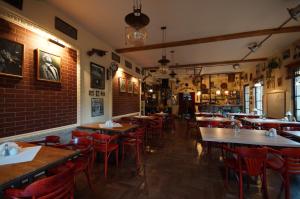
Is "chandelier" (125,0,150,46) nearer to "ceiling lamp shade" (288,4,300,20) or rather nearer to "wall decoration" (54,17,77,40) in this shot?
"wall decoration" (54,17,77,40)

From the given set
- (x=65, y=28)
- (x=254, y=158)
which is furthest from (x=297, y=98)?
(x=65, y=28)

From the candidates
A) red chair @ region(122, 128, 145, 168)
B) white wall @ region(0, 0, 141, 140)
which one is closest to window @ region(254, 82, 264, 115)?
red chair @ region(122, 128, 145, 168)

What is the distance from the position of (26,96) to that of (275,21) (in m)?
5.49

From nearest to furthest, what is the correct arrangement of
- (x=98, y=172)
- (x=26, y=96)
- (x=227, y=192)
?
1. (x=227, y=192)
2. (x=26, y=96)
3. (x=98, y=172)

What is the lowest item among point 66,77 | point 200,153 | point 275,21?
point 200,153

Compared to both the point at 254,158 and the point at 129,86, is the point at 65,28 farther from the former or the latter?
the point at 254,158

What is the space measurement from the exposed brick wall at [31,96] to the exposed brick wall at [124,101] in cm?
210

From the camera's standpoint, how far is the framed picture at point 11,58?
87.7 inches

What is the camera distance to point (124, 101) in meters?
6.39

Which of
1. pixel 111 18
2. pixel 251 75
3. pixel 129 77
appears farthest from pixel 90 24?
pixel 251 75

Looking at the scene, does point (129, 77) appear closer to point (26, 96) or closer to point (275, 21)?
point (26, 96)

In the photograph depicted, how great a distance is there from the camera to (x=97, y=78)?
4570 mm

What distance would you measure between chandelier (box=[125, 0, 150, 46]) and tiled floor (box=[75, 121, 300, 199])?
97.8 inches

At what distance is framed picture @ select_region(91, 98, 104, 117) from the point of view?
14.4ft
